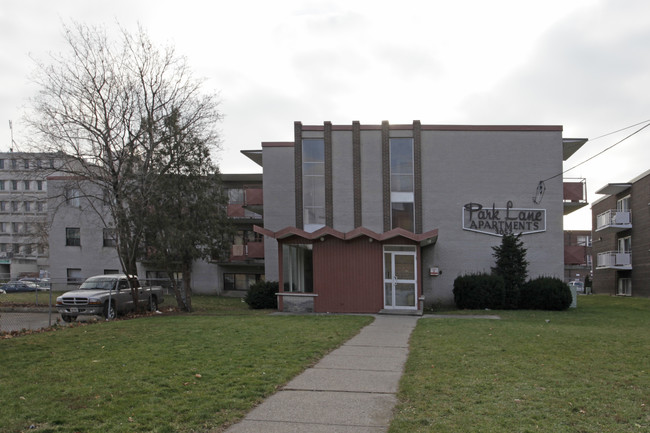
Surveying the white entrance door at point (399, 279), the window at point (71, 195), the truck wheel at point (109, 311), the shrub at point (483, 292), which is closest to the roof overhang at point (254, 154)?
the window at point (71, 195)

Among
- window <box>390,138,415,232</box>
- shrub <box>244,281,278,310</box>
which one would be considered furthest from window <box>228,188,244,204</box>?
shrub <box>244,281,278,310</box>

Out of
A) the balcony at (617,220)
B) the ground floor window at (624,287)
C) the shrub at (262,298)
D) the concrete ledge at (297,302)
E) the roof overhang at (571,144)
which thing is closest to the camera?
the concrete ledge at (297,302)

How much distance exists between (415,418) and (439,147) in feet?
70.7

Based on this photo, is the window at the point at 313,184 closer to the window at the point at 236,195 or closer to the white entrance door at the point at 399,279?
the white entrance door at the point at 399,279

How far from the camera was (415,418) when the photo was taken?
5.79 meters

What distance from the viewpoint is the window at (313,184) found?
26.5 meters

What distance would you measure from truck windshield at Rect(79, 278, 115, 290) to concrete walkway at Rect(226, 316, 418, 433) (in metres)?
12.2

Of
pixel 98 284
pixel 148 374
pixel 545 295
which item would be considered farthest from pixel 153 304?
pixel 545 295

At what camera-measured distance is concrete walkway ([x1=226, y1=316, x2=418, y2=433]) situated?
5.59m

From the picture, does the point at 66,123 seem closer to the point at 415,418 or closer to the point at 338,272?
the point at 338,272

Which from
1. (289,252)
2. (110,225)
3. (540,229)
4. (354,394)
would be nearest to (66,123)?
(110,225)

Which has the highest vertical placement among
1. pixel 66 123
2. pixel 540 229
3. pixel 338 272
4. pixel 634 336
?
pixel 66 123

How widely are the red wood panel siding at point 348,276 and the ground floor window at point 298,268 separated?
1291 millimetres

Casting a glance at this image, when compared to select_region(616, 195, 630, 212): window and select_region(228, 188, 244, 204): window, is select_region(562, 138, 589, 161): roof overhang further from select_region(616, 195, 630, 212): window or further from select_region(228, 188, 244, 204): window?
select_region(228, 188, 244, 204): window
